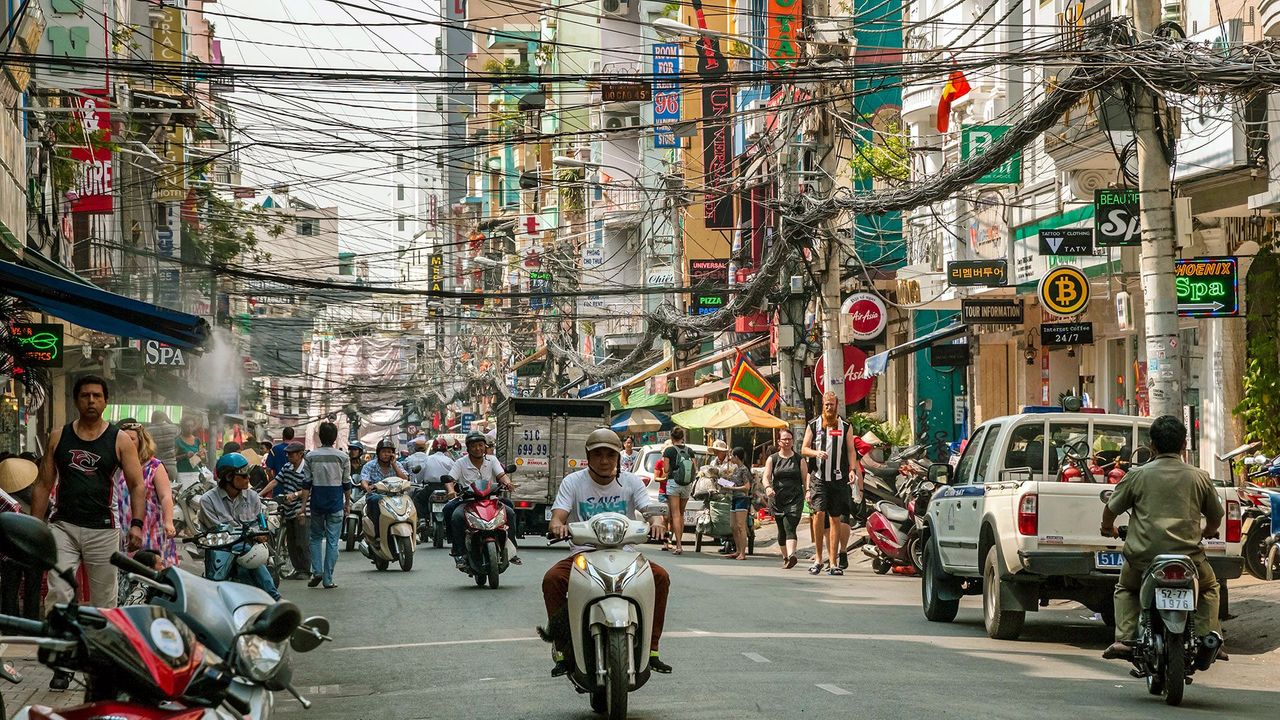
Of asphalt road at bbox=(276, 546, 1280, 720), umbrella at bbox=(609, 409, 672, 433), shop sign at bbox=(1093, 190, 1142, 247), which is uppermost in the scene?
shop sign at bbox=(1093, 190, 1142, 247)

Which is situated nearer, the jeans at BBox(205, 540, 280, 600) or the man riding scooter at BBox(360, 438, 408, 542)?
the jeans at BBox(205, 540, 280, 600)

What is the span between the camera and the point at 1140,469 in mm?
10688

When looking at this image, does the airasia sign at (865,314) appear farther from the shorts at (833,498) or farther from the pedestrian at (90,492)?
the pedestrian at (90,492)

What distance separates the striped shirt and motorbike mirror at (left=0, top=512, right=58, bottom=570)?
15959 mm

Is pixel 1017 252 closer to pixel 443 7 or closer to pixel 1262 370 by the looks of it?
pixel 1262 370

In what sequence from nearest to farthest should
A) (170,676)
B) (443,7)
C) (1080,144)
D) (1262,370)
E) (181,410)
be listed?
(170,676)
(1262,370)
(1080,144)
(181,410)
(443,7)

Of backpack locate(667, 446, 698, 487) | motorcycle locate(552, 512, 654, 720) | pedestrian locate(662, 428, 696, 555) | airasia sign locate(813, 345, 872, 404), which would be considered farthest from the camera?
airasia sign locate(813, 345, 872, 404)

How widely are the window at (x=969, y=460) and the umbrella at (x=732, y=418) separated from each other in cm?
1668

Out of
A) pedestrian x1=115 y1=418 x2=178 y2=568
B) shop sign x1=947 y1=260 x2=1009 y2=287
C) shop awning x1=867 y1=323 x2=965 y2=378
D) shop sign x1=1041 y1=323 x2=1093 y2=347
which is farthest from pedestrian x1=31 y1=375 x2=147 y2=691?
shop awning x1=867 y1=323 x2=965 y2=378

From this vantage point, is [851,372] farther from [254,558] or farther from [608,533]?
[608,533]

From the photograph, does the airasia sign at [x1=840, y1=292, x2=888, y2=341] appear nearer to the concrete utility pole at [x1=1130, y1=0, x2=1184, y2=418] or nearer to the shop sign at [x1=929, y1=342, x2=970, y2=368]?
the shop sign at [x1=929, y1=342, x2=970, y2=368]

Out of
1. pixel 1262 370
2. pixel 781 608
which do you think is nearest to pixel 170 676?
pixel 781 608

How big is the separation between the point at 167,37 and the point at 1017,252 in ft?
89.0

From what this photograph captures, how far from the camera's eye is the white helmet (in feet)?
48.2
